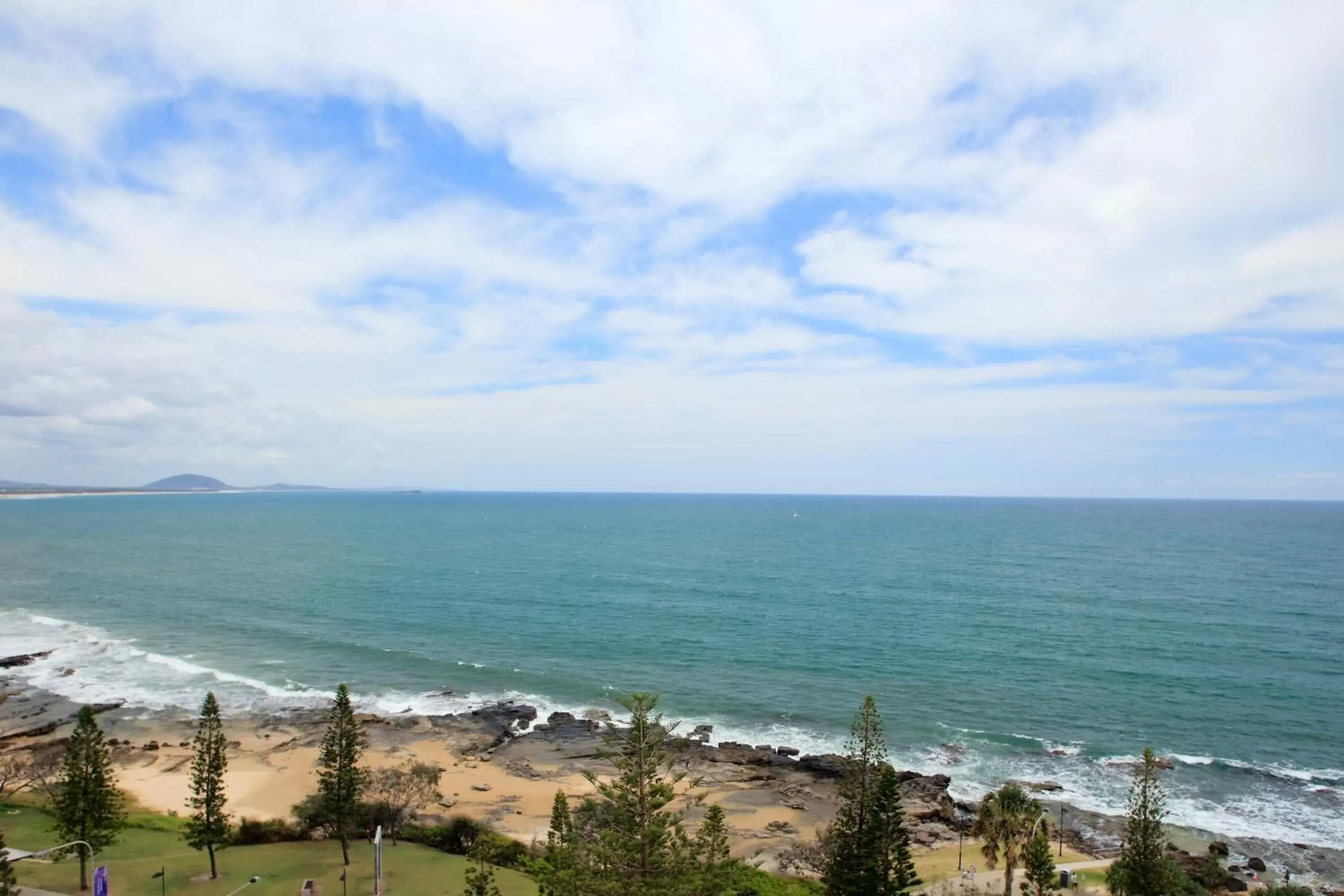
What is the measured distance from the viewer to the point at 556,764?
45250 mm

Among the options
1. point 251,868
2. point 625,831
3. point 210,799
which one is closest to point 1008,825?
point 625,831

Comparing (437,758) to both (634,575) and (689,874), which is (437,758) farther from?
(634,575)

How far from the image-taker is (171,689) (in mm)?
57250

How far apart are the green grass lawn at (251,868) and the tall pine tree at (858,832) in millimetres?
12251

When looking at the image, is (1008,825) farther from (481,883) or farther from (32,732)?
(32,732)

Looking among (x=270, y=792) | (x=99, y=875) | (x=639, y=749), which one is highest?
(x=639, y=749)

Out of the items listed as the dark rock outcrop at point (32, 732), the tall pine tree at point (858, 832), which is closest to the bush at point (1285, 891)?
the tall pine tree at point (858, 832)

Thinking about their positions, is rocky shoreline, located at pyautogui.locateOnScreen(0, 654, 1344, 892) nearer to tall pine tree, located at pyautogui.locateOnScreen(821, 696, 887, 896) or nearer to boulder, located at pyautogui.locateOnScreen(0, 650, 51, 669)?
boulder, located at pyautogui.locateOnScreen(0, 650, 51, 669)

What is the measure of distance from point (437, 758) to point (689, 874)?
26.4 metres

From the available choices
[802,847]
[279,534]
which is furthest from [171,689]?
[279,534]

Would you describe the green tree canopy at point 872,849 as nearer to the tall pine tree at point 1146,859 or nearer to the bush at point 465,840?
the tall pine tree at point 1146,859

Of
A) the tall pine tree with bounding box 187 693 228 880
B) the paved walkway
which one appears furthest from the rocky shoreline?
the tall pine tree with bounding box 187 693 228 880

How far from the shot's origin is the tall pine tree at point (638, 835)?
76.0 feet

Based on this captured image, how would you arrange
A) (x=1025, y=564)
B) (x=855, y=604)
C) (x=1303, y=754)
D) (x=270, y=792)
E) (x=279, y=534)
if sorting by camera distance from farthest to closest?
(x=279, y=534) → (x=1025, y=564) → (x=855, y=604) → (x=1303, y=754) → (x=270, y=792)
